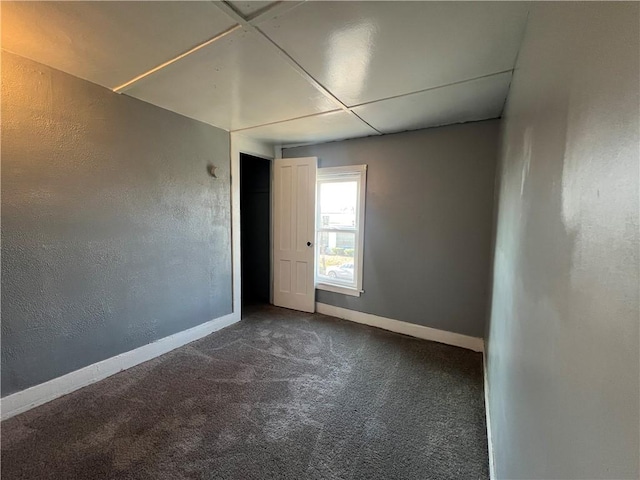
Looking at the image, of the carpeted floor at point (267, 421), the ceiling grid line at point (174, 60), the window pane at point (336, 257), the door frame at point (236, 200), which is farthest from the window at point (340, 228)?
the ceiling grid line at point (174, 60)

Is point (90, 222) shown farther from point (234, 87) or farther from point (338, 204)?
point (338, 204)

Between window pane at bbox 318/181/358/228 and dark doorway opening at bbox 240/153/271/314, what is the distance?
3.27 feet

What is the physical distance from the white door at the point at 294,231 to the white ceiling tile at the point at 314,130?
29cm

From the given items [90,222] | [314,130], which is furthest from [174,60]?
[314,130]

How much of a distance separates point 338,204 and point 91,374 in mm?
2919

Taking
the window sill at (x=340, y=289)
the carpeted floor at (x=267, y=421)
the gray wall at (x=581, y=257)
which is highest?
the gray wall at (x=581, y=257)

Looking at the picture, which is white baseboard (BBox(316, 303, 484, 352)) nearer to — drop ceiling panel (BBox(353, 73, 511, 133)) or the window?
the window

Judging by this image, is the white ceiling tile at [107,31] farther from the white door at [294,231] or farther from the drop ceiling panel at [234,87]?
the white door at [294,231]

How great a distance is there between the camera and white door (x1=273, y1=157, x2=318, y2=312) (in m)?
3.67

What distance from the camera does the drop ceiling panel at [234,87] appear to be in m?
1.66

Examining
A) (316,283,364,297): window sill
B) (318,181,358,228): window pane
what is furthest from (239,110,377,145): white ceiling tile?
(316,283,364,297): window sill

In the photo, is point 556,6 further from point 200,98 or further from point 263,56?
point 200,98

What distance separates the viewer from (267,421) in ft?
5.94

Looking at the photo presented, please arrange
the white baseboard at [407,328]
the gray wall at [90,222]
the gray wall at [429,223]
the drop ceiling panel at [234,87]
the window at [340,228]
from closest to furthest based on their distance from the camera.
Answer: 1. the drop ceiling panel at [234,87]
2. the gray wall at [90,222]
3. the gray wall at [429,223]
4. the white baseboard at [407,328]
5. the window at [340,228]
